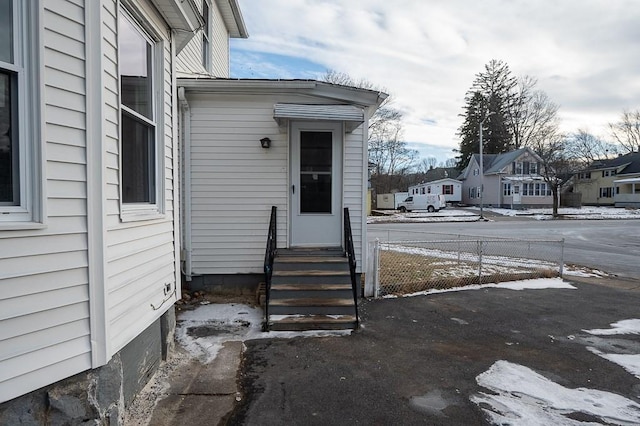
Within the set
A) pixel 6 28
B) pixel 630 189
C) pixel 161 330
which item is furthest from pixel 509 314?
pixel 630 189

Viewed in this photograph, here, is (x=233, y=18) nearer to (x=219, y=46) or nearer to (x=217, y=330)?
(x=219, y=46)

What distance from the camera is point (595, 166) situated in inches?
1842

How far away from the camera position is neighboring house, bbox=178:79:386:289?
6.49 m

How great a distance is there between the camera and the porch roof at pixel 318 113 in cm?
589

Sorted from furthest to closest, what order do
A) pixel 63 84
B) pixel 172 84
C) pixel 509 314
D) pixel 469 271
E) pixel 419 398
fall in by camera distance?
pixel 469 271 → pixel 509 314 → pixel 172 84 → pixel 419 398 → pixel 63 84

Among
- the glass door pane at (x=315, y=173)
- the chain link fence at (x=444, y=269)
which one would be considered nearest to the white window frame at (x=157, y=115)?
the glass door pane at (x=315, y=173)

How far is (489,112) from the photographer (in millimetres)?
51594

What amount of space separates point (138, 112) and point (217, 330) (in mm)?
2885

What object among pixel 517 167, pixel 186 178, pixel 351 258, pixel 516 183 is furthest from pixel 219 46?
pixel 517 167

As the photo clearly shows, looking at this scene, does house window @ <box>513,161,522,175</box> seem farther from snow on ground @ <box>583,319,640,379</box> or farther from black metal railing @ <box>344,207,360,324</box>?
black metal railing @ <box>344,207,360,324</box>

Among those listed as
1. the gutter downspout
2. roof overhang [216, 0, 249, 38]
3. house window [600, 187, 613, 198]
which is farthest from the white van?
the gutter downspout

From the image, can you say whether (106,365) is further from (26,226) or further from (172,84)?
(172,84)

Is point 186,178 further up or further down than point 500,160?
further down

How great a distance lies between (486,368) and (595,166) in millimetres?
53603
